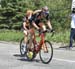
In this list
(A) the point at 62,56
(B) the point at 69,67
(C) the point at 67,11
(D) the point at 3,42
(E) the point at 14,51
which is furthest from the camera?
(C) the point at 67,11

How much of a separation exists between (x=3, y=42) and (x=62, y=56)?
5.61 meters

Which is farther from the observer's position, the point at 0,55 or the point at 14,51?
the point at 14,51

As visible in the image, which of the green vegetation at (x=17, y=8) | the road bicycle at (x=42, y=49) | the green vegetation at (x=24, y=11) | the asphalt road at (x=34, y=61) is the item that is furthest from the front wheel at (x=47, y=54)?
the green vegetation at (x=17, y=8)

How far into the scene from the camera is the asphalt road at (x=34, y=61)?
1202 cm

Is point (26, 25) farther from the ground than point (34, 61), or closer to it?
farther from the ground

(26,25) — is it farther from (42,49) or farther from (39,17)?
(42,49)

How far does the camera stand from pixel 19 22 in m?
30.0

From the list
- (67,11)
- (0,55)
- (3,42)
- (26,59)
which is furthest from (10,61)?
(67,11)

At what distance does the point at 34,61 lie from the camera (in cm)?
1306

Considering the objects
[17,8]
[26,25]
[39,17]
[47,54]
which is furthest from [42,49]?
[17,8]

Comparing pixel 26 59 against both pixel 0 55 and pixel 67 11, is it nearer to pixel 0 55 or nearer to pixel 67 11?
pixel 0 55

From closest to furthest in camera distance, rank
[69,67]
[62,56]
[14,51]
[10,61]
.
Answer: [69,67]
[10,61]
[62,56]
[14,51]

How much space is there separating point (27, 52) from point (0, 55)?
152 centimetres

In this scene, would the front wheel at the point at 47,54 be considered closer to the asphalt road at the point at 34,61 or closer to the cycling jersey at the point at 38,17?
the asphalt road at the point at 34,61
